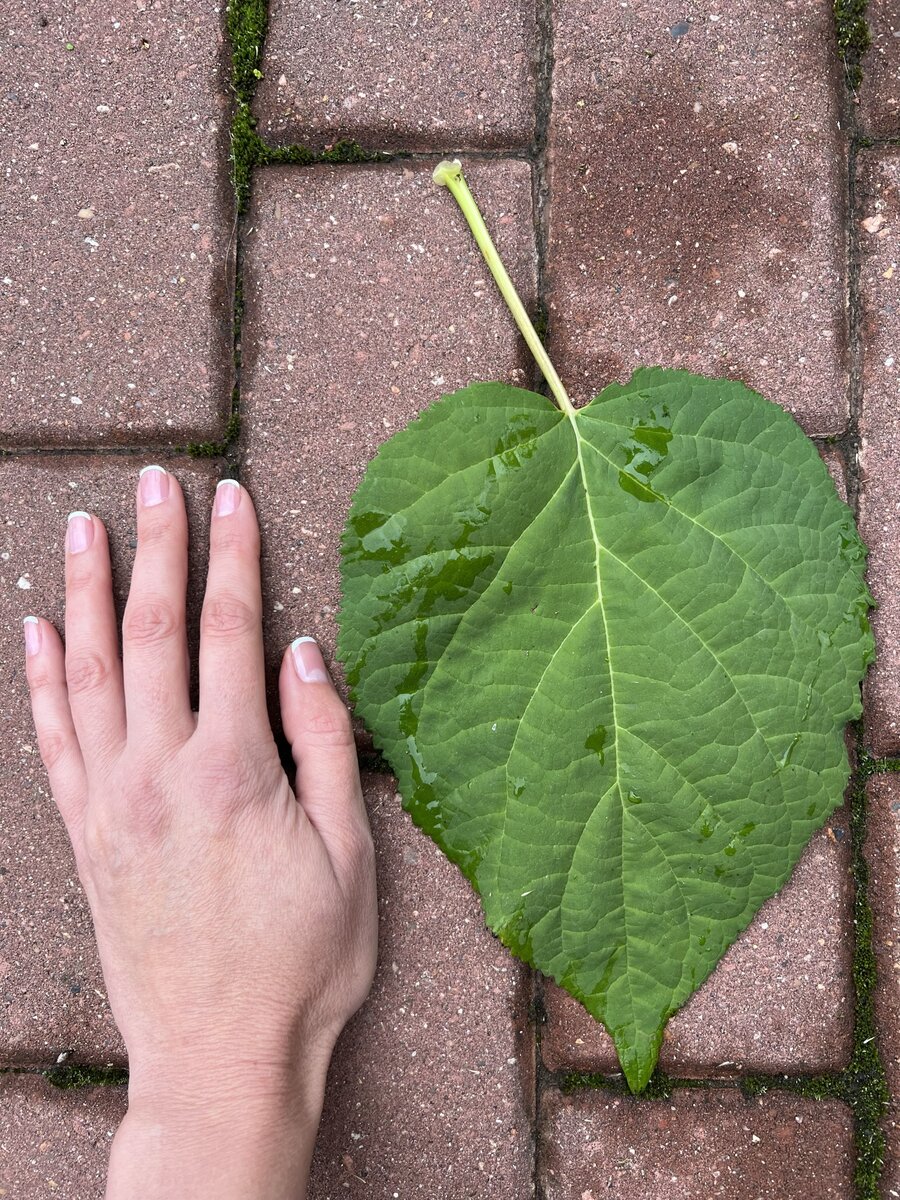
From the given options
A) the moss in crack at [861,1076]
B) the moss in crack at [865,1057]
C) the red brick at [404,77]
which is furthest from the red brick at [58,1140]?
the red brick at [404,77]

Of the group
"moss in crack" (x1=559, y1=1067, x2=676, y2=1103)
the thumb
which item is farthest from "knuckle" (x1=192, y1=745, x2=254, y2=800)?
"moss in crack" (x1=559, y1=1067, x2=676, y2=1103)

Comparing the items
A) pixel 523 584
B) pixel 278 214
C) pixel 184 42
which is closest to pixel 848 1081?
pixel 523 584

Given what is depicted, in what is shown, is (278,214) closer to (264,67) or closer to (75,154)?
(264,67)

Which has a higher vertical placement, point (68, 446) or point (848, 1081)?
point (68, 446)

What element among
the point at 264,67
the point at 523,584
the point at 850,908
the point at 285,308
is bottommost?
the point at 850,908

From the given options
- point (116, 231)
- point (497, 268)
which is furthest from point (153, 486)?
point (497, 268)

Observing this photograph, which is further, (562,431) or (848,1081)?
(848,1081)
